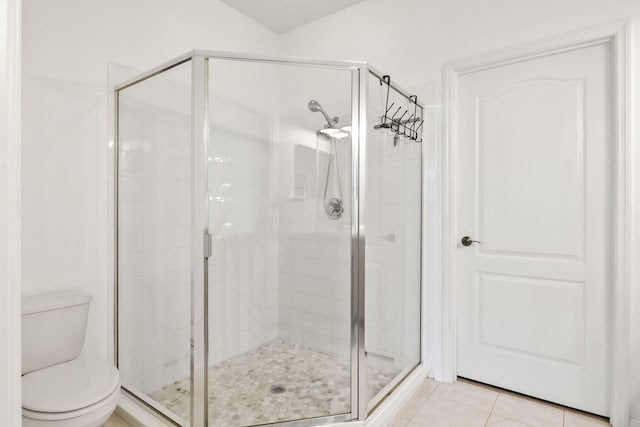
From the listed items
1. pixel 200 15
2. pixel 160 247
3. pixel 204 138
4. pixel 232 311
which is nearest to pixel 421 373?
pixel 232 311

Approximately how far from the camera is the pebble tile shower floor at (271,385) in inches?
66.1

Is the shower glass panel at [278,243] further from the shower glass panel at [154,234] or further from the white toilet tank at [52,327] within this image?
the white toilet tank at [52,327]

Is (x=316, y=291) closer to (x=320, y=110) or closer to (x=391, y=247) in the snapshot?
(x=391, y=247)

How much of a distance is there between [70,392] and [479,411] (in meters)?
1.97

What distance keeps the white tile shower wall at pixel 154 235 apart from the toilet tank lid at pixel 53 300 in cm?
24

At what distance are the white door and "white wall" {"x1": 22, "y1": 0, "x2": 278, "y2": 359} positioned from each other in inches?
81.1

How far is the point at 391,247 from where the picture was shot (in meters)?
2.05

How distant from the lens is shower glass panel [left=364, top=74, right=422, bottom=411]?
185cm

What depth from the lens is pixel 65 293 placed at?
181 cm

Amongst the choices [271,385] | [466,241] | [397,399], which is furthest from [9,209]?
[466,241]

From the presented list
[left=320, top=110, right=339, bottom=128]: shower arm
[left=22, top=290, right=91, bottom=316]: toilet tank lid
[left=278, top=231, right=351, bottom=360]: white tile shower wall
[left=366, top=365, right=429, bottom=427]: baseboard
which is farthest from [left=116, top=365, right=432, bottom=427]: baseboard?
[left=320, top=110, right=339, bottom=128]: shower arm

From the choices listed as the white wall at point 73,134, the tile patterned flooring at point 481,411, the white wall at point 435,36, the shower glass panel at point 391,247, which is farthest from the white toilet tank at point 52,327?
the white wall at point 435,36

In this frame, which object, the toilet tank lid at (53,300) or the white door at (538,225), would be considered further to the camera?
the white door at (538,225)

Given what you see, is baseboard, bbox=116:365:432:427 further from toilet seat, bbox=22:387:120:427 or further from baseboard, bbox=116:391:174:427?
toilet seat, bbox=22:387:120:427
